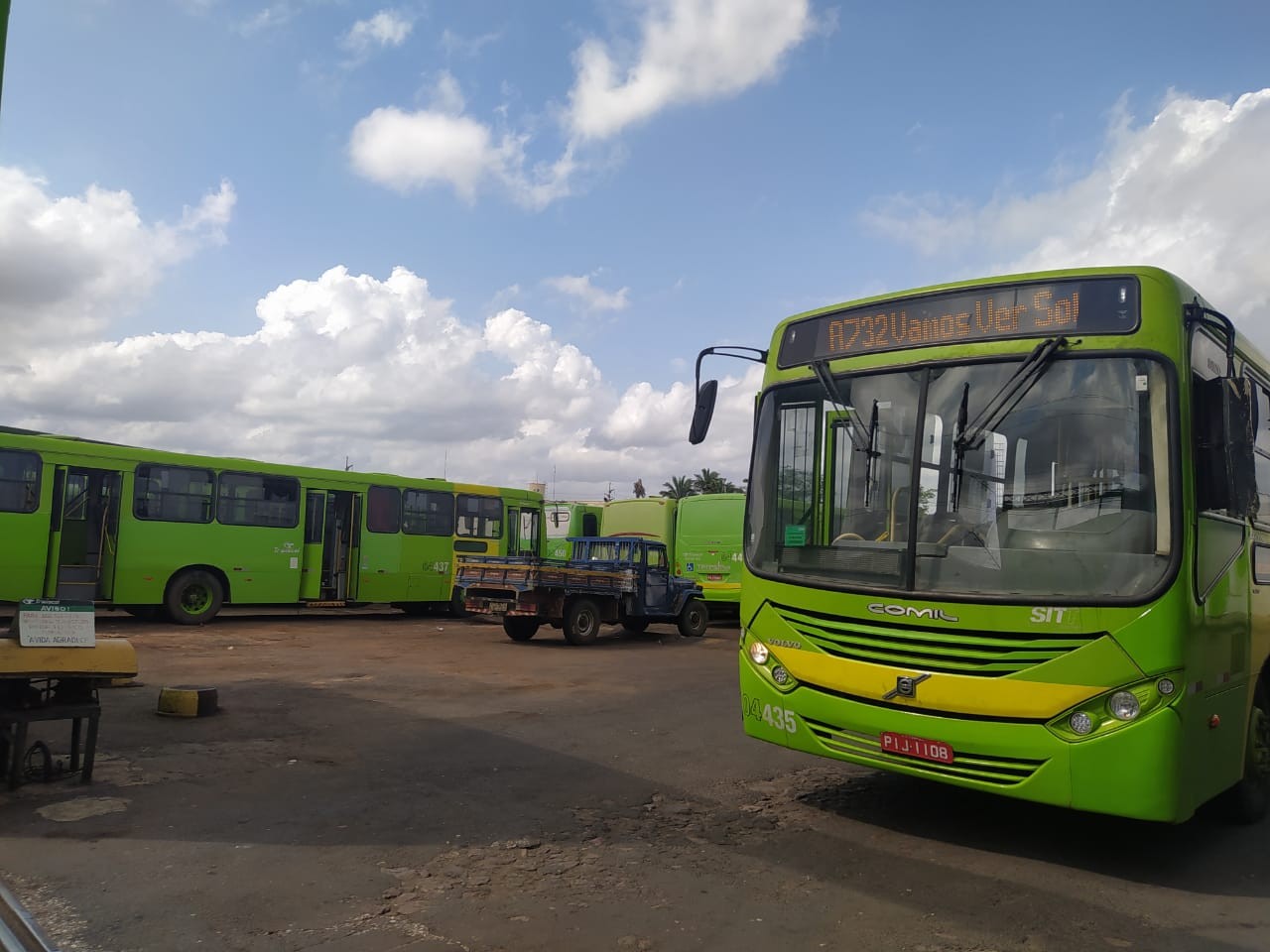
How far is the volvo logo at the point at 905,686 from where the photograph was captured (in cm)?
507

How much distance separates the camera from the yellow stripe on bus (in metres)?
4.70

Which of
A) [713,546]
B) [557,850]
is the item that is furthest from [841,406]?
[713,546]

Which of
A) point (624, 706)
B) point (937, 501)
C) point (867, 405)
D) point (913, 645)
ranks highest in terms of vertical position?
point (867, 405)

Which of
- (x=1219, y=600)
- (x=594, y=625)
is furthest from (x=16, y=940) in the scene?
(x=594, y=625)

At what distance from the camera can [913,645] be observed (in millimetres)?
5137

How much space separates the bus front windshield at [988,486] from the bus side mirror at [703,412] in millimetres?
1132

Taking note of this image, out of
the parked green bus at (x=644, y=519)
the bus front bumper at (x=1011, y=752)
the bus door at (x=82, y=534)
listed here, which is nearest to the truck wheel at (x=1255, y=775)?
the bus front bumper at (x=1011, y=752)

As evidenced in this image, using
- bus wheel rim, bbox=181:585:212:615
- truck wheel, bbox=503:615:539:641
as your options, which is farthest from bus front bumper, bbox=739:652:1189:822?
bus wheel rim, bbox=181:585:212:615

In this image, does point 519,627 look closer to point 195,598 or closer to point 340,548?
point 340,548

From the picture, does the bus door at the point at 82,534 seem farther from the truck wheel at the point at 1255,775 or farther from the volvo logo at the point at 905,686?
the truck wheel at the point at 1255,775

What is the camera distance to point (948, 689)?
196 inches

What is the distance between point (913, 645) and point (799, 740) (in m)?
0.99

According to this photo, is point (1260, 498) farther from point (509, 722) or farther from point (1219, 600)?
point (509, 722)

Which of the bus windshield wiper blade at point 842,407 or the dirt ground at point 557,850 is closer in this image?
the dirt ground at point 557,850
